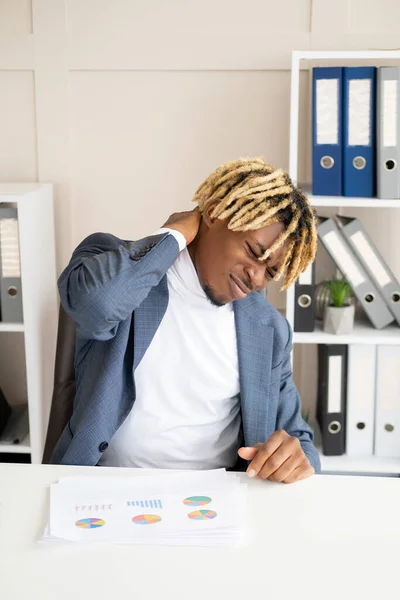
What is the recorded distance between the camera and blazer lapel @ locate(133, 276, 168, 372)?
1.59 m

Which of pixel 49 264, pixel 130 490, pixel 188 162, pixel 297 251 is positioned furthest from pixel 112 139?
pixel 130 490

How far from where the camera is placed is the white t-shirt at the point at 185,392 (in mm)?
1614

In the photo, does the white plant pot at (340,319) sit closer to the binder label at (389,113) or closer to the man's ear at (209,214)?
the binder label at (389,113)

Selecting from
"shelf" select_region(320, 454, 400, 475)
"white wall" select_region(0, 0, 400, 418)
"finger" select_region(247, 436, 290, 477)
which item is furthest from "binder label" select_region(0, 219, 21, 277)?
"finger" select_region(247, 436, 290, 477)

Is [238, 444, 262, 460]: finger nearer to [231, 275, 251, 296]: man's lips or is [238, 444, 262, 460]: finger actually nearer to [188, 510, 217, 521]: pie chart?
[188, 510, 217, 521]: pie chart

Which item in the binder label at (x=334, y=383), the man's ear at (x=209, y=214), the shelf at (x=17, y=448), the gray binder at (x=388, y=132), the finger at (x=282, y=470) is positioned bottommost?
the shelf at (x=17, y=448)

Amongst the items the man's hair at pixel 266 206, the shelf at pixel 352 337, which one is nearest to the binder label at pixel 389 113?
the shelf at pixel 352 337

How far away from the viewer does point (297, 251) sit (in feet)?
5.20

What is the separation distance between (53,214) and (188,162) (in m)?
0.50

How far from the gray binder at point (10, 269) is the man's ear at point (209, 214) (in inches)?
36.2

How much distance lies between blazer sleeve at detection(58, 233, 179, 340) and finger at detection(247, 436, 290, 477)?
1.24 ft

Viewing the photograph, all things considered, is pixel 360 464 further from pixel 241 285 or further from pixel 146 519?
pixel 146 519

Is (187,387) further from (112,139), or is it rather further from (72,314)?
(112,139)

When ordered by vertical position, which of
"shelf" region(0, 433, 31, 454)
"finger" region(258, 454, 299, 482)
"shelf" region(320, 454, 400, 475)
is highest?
"finger" region(258, 454, 299, 482)
